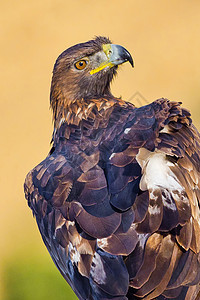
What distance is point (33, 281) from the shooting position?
668 centimetres

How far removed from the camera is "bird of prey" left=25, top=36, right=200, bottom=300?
3.30 metres

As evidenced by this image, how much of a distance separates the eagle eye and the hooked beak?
0.07 m

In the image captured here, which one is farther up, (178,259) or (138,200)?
(138,200)

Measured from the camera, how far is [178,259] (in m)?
3.36

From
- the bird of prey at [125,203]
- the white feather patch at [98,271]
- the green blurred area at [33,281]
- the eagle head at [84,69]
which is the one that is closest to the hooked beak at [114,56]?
the eagle head at [84,69]

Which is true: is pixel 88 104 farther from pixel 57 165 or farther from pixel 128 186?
pixel 128 186

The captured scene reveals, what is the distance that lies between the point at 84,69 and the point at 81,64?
43mm

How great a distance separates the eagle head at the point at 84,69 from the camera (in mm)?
4500

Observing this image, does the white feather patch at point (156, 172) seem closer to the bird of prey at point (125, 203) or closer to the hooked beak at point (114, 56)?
the bird of prey at point (125, 203)

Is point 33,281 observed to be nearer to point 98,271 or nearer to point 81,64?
point 81,64

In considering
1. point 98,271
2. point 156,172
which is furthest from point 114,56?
point 98,271

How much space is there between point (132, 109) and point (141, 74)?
465 centimetres

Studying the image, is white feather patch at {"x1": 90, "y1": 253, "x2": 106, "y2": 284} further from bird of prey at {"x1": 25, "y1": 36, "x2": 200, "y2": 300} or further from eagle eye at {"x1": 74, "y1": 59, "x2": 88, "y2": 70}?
eagle eye at {"x1": 74, "y1": 59, "x2": 88, "y2": 70}

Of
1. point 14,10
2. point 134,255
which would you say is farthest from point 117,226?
point 14,10
